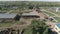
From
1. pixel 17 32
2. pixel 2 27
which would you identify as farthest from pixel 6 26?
pixel 17 32

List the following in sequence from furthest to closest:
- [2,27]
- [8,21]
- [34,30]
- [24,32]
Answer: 1. [8,21]
2. [2,27]
3. [24,32]
4. [34,30]

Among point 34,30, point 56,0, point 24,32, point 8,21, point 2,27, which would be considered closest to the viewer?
point 34,30

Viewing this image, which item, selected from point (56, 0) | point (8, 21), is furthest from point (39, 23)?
point (56, 0)

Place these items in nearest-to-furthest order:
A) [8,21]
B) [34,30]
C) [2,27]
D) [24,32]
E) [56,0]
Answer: [34,30]
[24,32]
[2,27]
[8,21]
[56,0]

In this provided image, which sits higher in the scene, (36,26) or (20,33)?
(36,26)

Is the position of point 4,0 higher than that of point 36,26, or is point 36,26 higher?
point 36,26

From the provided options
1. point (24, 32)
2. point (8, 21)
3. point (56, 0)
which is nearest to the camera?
point (24, 32)

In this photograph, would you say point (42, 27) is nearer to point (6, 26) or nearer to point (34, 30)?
point (34, 30)

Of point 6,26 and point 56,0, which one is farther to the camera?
point 56,0

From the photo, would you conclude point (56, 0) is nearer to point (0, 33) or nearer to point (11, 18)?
point (11, 18)
